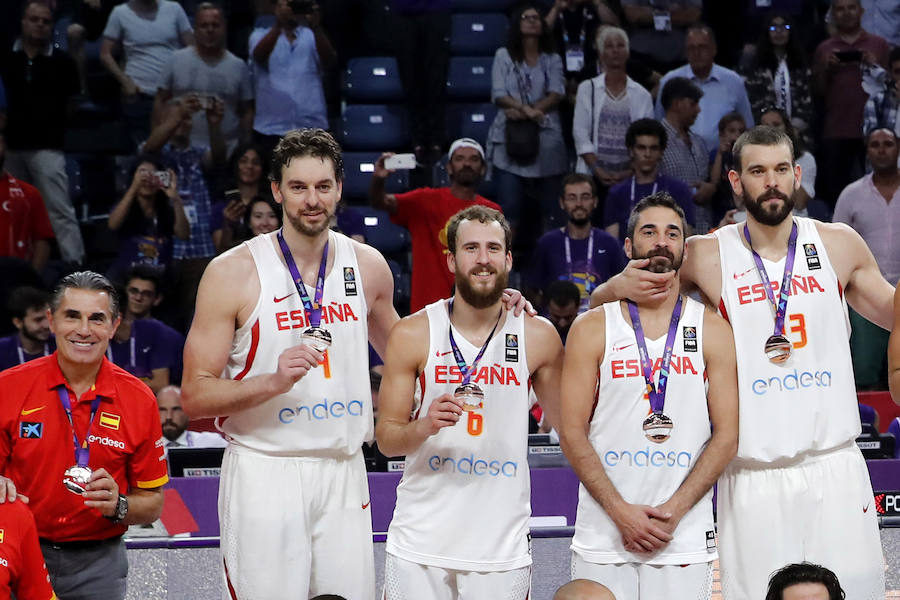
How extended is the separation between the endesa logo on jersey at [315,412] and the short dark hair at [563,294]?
11.9 ft

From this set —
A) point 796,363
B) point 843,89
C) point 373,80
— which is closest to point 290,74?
point 373,80

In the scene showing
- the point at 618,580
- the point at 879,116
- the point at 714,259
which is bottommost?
the point at 618,580

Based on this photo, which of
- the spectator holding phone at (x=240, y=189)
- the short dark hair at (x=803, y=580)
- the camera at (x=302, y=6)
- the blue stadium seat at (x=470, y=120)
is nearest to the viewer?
the short dark hair at (x=803, y=580)

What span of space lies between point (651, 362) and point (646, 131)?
4640 mm

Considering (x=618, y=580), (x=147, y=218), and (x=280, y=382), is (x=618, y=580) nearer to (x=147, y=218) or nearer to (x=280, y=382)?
(x=280, y=382)

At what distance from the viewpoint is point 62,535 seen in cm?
472

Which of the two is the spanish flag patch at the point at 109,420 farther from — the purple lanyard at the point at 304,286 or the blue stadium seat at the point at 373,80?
the blue stadium seat at the point at 373,80

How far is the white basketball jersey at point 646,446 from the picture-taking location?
452cm

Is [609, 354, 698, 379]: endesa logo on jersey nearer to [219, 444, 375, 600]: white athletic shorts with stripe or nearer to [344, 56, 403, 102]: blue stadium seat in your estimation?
[219, 444, 375, 600]: white athletic shorts with stripe

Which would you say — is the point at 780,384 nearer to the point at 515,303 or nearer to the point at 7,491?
the point at 515,303

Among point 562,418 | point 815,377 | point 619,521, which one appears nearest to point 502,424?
point 562,418

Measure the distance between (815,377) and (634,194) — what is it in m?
4.45

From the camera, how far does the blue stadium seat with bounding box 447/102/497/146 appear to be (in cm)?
1070

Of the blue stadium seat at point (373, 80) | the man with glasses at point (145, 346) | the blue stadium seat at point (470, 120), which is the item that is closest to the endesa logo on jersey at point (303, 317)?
the man with glasses at point (145, 346)
